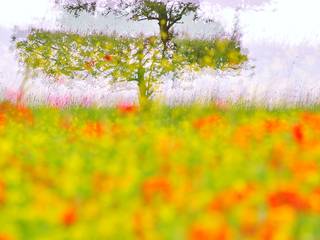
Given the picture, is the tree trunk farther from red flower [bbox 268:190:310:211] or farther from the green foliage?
red flower [bbox 268:190:310:211]

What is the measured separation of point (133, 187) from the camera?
360 centimetres

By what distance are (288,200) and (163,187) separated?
545 mm

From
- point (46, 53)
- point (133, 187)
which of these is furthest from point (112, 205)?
point (46, 53)

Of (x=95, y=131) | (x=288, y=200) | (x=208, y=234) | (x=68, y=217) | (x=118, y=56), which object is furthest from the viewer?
(x=118, y=56)

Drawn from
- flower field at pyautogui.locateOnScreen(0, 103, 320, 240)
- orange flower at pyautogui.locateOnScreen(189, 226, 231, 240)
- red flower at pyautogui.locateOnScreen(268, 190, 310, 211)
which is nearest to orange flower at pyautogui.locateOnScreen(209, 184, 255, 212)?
flower field at pyautogui.locateOnScreen(0, 103, 320, 240)

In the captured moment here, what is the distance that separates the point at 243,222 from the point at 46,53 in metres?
18.9

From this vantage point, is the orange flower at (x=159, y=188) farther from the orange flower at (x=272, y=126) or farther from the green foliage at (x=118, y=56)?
the green foliage at (x=118, y=56)

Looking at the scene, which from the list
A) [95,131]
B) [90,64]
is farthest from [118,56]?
[95,131]

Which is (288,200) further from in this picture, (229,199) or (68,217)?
(68,217)

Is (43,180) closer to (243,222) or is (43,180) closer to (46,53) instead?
(243,222)

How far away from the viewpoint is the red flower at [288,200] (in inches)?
117

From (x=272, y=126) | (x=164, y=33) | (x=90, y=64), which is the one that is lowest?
(x=272, y=126)

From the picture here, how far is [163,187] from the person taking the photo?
10.3 feet

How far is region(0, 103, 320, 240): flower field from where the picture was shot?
2.71 meters
